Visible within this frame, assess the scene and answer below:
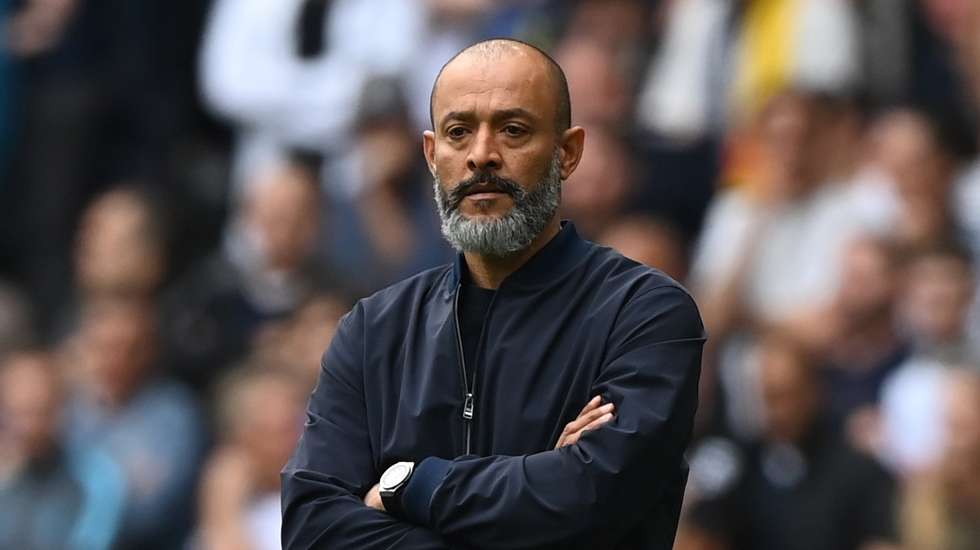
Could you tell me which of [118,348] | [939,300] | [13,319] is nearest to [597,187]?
[939,300]

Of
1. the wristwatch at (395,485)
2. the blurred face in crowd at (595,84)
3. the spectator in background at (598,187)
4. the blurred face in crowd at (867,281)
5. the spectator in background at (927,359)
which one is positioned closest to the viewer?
the wristwatch at (395,485)

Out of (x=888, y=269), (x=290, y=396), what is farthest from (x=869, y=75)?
(x=290, y=396)

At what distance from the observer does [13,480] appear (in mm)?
8664

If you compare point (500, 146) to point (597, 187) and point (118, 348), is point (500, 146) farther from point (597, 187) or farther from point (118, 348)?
point (118, 348)

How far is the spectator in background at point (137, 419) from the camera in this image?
8.63 metres

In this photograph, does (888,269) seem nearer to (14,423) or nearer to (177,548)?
(177,548)

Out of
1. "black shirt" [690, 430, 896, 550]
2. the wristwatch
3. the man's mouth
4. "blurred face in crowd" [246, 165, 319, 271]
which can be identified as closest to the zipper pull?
the wristwatch

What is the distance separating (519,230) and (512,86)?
248 mm

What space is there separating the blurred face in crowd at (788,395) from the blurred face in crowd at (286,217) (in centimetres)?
232

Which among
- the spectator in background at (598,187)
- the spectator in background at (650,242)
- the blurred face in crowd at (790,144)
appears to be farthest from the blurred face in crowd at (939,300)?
the spectator in background at (598,187)

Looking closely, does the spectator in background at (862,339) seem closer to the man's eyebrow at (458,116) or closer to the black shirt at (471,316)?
the black shirt at (471,316)

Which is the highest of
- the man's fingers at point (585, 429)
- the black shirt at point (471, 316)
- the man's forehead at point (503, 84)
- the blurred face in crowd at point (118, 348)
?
the man's forehead at point (503, 84)

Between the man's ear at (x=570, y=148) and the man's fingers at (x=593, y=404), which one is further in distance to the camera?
the man's ear at (x=570, y=148)

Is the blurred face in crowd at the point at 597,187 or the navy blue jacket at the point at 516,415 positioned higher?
the blurred face in crowd at the point at 597,187
